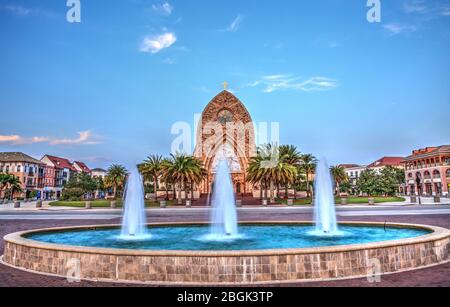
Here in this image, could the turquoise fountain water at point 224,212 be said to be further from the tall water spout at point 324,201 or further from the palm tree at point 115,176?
the palm tree at point 115,176

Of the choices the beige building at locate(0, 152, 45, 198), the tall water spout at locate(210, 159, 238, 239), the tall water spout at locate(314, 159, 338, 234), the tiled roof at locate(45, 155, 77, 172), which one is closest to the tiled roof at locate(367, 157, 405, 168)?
the tiled roof at locate(45, 155, 77, 172)

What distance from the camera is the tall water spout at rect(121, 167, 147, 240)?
47.5ft

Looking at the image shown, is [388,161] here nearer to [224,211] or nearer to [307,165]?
[307,165]

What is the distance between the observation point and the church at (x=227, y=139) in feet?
209

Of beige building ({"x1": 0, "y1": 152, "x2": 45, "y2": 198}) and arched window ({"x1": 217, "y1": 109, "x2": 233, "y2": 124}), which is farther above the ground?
arched window ({"x1": 217, "y1": 109, "x2": 233, "y2": 124})

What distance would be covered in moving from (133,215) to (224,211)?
170 inches

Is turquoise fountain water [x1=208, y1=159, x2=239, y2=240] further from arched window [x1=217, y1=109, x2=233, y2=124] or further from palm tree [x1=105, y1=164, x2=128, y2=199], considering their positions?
arched window [x1=217, y1=109, x2=233, y2=124]

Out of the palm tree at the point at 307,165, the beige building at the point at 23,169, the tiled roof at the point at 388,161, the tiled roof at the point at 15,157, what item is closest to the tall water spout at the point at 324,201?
the palm tree at the point at 307,165

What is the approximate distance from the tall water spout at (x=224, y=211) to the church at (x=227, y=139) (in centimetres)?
4522

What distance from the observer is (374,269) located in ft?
25.1

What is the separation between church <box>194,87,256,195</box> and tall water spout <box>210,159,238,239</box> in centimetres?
4522

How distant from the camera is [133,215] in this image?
51.9ft
